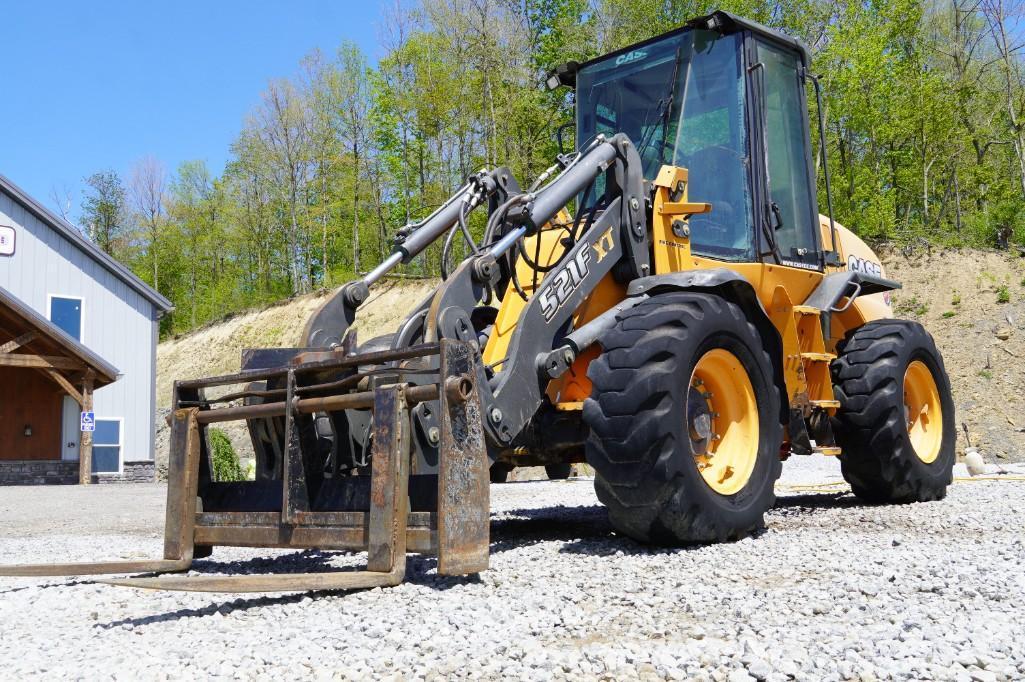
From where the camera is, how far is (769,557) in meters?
4.85

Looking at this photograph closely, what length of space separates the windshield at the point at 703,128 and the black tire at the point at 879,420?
1.45 metres

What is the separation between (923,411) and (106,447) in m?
22.8

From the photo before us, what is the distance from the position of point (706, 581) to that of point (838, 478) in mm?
8543

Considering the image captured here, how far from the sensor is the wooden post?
2312 centimetres

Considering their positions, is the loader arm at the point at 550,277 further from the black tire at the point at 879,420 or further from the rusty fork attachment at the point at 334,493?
the black tire at the point at 879,420

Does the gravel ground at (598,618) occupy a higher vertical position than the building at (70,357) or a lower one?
lower

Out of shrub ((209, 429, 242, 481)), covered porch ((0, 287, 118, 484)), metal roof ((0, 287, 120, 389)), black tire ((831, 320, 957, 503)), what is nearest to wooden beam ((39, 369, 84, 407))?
covered porch ((0, 287, 118, 484))

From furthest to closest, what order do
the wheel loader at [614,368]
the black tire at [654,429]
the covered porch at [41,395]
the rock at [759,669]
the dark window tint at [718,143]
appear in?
1. the covered porch at [41,395]
2. the dark window tint at [718,143]
3. the black tire at [654,429]
4. the wheel loader at [614,368]
5. the rock at [759,669]

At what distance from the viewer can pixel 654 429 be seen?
4918 millimetres

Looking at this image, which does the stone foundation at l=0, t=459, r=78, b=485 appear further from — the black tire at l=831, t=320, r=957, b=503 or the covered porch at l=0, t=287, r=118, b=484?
the black tire at l=831, t=320, r=957, b=503

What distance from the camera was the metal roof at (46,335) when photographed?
21891 mm

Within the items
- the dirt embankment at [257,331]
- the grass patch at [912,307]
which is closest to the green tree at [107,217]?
the dirt embankment at [257,331]

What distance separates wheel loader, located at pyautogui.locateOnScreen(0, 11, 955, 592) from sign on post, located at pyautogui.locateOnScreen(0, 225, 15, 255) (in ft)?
71.1

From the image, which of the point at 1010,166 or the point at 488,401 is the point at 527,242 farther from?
the point at 1010,166
